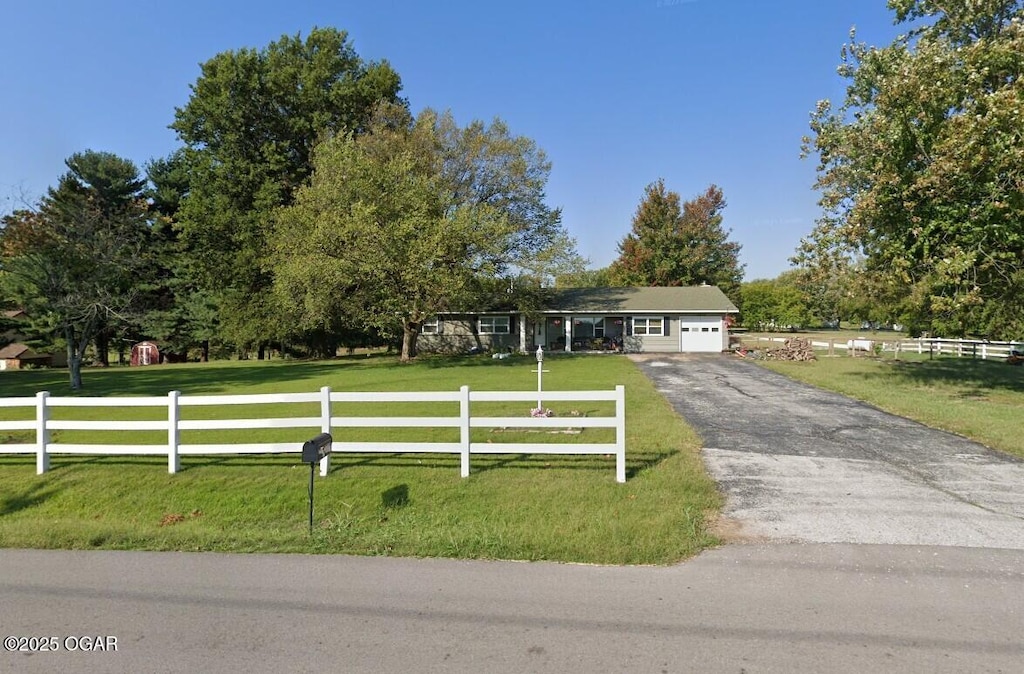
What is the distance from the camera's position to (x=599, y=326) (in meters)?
36.3

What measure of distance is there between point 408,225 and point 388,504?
66.5ft

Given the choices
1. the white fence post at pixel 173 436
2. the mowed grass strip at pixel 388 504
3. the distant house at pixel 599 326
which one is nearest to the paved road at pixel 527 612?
the mowed grass strip at pixel 388 504

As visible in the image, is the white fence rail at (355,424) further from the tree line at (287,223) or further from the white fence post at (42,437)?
the tree line at (287,223)

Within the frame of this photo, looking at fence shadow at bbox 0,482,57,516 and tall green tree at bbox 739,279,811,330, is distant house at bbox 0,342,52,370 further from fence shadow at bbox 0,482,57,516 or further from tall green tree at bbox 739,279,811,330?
tall green tree at bbox 739,279,811,330

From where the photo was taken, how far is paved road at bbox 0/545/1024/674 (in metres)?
3.18

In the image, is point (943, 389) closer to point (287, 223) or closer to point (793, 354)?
point (793, 354)

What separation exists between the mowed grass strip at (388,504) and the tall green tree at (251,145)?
2875 cm

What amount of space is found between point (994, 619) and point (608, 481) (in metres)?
3.66

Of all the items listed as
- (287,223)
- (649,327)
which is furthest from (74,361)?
(649,327)

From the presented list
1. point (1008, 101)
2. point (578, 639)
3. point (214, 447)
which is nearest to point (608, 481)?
point (578, 639)

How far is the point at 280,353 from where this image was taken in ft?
142

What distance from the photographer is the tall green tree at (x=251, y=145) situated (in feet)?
118

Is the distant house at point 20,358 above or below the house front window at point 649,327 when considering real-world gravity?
below

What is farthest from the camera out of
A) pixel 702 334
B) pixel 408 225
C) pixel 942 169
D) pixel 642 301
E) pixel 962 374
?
pixel 642 301
